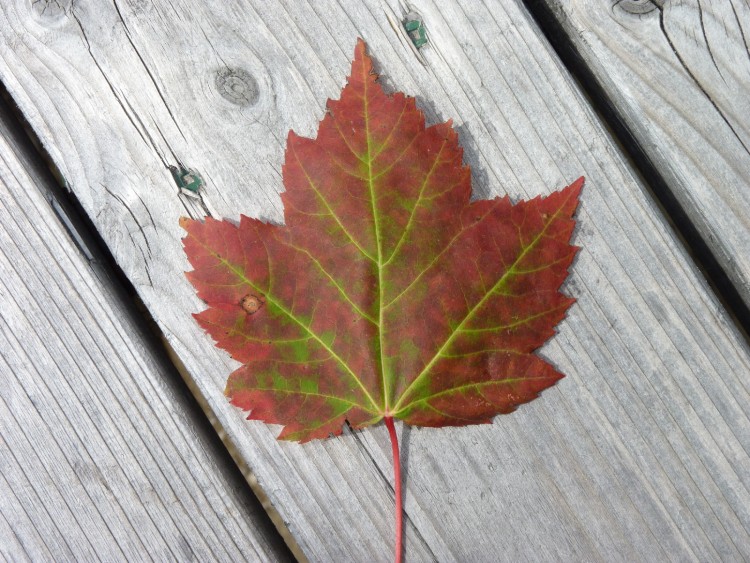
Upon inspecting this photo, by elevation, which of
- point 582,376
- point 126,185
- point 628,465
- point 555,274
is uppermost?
point 126,185

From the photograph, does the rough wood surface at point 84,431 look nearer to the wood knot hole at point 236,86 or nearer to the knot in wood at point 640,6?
the wood knot hole at point 236,86

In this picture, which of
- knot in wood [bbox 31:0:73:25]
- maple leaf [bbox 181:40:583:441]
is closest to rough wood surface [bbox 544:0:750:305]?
maple leaf [bbox 181:40:583:441]

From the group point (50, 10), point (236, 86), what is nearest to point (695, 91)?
point (236, 86)

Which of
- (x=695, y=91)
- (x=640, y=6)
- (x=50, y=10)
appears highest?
(x=50, y=10)

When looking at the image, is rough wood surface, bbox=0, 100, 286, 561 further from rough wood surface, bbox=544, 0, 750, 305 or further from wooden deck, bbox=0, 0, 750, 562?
rough wood surface, bbox=544, 0, 750, 305

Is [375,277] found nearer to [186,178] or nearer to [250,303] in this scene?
[250,303]

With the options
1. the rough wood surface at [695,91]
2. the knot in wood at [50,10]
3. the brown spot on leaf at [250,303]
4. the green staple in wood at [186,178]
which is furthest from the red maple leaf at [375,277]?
the knot in wood at [50,10]

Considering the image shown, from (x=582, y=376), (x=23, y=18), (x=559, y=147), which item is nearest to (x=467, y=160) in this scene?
(x=559, y=147)

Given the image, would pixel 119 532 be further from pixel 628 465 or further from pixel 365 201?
pixel 628 465
